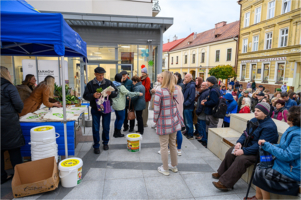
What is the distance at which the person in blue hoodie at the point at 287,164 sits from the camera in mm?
2234

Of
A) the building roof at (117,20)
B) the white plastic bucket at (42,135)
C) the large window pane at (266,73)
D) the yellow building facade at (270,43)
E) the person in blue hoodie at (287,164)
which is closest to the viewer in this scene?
the person in blue hoodie at (287,164)

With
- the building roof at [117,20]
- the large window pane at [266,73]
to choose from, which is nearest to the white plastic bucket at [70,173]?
the building roof at [117,20]

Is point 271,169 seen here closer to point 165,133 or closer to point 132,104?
point 165,133

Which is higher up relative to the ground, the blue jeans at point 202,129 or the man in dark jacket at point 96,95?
the man in dark jacket at point 96,95

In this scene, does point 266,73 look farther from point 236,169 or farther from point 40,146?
point 40,146

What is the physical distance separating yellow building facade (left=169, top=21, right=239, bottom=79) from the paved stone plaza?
2500cm

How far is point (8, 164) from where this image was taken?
344 centimetres

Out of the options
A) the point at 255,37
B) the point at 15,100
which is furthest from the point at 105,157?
the point at 255,37

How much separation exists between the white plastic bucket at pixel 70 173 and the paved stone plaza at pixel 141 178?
3.4 inches

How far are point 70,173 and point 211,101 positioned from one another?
11.3 feet

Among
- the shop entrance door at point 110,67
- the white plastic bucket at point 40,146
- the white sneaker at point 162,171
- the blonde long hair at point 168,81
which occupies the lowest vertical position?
the white sneaker at point 162,171

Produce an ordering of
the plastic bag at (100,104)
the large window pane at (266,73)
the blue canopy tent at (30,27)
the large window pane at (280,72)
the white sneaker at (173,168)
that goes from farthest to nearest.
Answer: the large window pane at (266,73) → the large window pane at (280,72) → the plastic bag at (100,104) → the white sneaker at (173,168) → the blue canopy tent at (30,27)

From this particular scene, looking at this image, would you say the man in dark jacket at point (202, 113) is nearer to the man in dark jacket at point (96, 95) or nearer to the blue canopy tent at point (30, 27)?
the man in dark jacket at point (96, 95)

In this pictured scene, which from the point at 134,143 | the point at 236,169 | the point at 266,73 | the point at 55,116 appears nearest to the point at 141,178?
the point at 134,143
